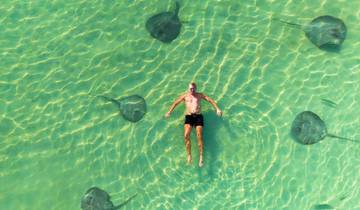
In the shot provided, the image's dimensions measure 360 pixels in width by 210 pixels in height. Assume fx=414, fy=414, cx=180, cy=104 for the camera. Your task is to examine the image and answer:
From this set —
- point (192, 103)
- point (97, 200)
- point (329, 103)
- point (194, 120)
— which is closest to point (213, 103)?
point (192, 103)

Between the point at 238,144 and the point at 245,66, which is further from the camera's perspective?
the point at 245,66

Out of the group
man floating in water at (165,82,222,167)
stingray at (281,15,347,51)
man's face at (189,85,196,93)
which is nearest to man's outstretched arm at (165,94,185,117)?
man floating in water at (165,82,222,167)

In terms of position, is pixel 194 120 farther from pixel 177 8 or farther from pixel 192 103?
pixel 177 8

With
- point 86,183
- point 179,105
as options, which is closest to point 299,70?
point 179,105

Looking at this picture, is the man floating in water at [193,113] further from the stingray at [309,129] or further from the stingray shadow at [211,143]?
the stingray at [309,129]

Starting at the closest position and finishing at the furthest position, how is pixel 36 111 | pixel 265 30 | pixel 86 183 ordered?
pixel 86 183
pixel 36 111
pixel 265 30

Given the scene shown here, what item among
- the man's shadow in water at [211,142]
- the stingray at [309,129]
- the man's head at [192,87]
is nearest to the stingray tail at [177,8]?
the man's head at [192,87]

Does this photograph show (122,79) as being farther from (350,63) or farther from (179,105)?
(350,63)
